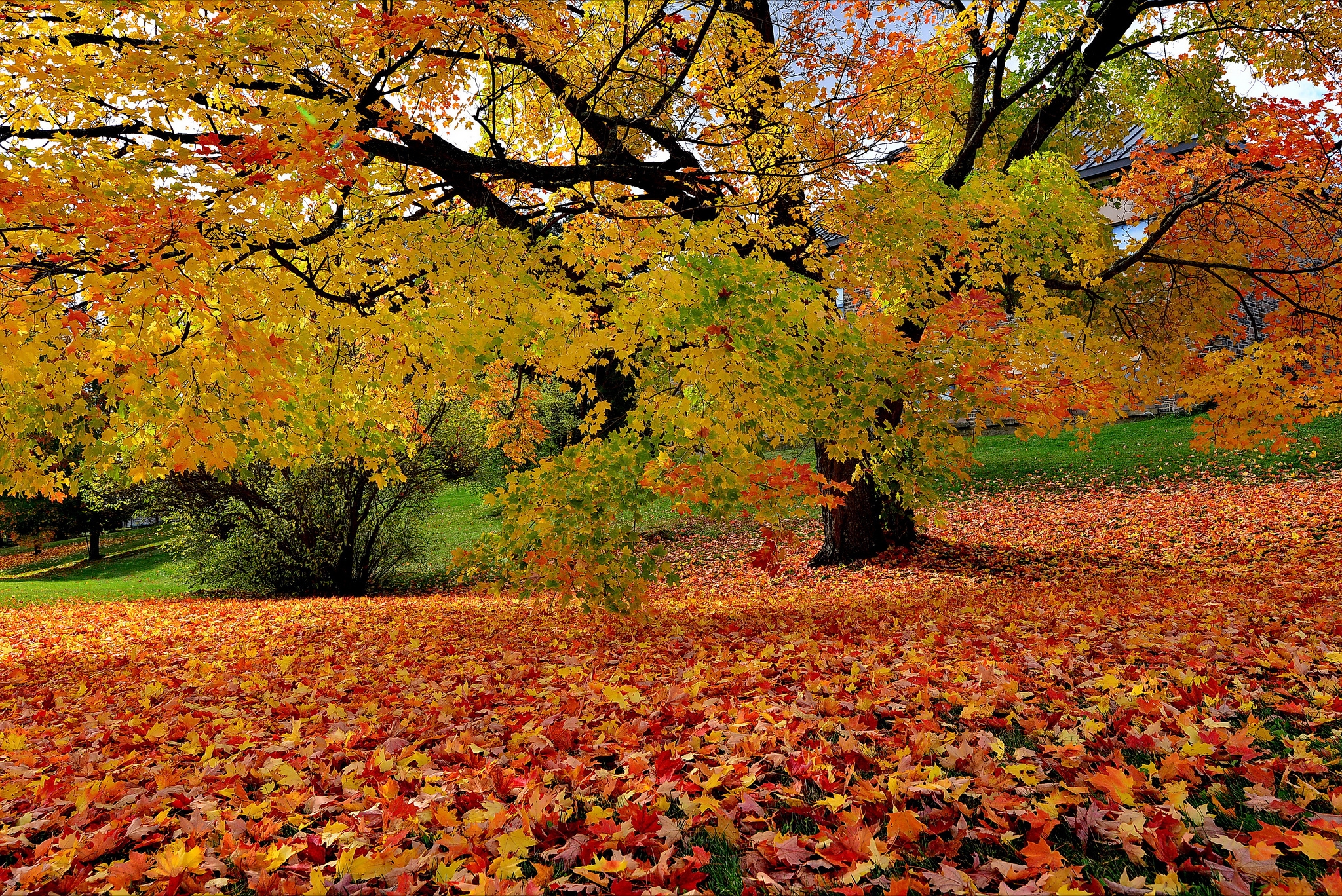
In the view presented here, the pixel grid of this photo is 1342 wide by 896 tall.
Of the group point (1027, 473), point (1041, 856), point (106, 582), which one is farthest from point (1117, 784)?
point (106, 582)

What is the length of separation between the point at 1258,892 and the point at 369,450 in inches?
297

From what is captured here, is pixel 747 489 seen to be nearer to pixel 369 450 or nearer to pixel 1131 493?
pixel 369 450

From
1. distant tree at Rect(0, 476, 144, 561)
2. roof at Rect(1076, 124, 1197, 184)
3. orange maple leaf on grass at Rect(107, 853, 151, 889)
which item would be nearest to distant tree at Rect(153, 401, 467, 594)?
orange maple leaf on grass at Rect(107, 853, 151, 889)

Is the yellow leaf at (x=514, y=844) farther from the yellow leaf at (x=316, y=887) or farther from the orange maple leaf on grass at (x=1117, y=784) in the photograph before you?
the orange maple leaf on grass at (x=1117, y=784)

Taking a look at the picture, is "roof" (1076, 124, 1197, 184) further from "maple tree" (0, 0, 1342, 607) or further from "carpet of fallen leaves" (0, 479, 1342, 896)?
"carpet of fallen leaves" (0, 479, 1342, 896)

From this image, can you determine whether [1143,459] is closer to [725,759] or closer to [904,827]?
[725,759]

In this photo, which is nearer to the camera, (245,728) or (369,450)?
(245,728)

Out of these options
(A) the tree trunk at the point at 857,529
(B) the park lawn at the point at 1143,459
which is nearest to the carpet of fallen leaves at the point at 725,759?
(A) the tree trunk at the point at 857,529

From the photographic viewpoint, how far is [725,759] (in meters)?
2.88

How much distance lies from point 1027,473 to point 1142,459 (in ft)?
8.36

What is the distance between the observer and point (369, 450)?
24.9ft

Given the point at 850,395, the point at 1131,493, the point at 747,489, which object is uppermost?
the point at 850,395

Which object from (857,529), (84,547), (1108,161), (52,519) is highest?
(1108,161)

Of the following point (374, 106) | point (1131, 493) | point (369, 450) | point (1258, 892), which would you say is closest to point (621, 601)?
point (369, 450)
